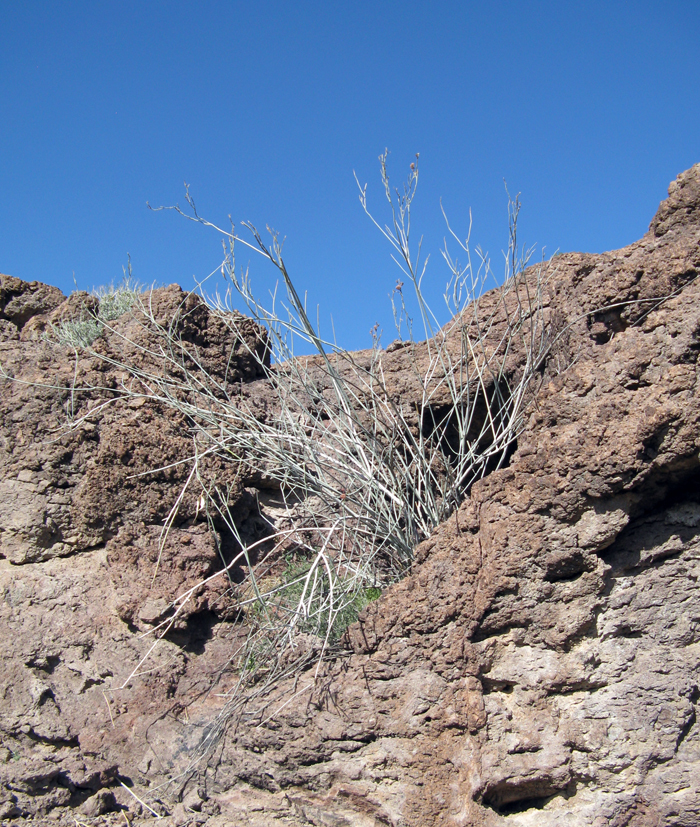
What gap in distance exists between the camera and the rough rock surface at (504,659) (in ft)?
7.80

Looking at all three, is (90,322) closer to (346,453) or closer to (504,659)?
(346,453)

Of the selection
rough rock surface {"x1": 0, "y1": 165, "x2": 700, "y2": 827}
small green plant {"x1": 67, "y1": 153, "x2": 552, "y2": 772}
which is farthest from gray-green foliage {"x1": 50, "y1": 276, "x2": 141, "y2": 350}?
rough rock surface {"x1": 0, "y1": 165, "x2": 700, "y2": 827}

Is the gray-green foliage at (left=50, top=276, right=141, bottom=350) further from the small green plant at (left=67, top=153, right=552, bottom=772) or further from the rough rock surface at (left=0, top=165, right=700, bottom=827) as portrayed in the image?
the rough rock surface at (left=0, top=165, right=700, bottom=827)

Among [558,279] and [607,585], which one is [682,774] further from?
[558,279]

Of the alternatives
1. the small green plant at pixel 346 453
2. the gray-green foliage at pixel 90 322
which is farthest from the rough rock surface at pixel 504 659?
the gray-green foliage at pixel 90 322

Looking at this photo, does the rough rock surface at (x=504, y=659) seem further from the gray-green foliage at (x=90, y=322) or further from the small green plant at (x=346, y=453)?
the gray-green foliage at (x=90, y=322)

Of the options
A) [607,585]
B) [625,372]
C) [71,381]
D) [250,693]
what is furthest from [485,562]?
[71,381]

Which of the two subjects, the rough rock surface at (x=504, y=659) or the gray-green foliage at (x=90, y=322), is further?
the gray-green foliage at (x=90, y=322)

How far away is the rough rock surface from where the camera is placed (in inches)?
93.7

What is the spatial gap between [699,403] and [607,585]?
0.80 meters

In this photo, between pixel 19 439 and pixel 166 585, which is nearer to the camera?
pixel 166 585

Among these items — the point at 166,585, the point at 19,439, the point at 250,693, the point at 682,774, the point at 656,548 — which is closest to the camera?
the point at 682,774

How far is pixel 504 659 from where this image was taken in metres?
2.56

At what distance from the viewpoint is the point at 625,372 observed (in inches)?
101
